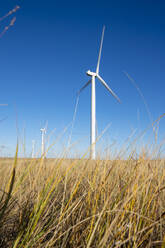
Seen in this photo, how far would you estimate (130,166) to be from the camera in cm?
219

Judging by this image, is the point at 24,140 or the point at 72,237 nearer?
the point at 72,237

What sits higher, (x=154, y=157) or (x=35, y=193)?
(x=154, y=157)

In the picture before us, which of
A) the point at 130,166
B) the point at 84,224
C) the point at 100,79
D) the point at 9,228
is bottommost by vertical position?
the point at 9,228

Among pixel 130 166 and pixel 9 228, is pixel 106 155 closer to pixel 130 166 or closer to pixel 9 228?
pixel 130 166

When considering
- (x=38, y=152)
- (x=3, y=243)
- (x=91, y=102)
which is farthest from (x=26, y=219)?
(x=91, y=102)

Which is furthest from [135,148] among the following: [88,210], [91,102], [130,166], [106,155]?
[91,102]

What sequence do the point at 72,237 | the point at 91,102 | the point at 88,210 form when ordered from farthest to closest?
1. the point at 91,102
2. the point at 88,210
3. the point at 72,237

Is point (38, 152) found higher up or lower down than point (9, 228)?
higher up

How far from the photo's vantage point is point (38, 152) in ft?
8.05

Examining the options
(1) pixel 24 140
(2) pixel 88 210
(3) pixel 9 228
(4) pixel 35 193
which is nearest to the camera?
(2) pixel 88 210

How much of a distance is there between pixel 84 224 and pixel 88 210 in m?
0.12

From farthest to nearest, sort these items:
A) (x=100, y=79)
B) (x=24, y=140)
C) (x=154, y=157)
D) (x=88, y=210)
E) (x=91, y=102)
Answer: (x=91, y=102), (x=100, y=79), (x=24, y=140), (x=154, y=157), (x=88, y=210)

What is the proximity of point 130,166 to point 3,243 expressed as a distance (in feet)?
4.76

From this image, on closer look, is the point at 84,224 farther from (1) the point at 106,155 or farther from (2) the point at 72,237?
(1) the point at 106,155
